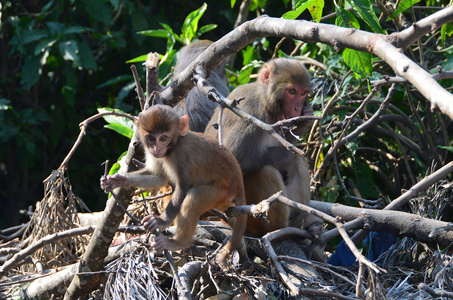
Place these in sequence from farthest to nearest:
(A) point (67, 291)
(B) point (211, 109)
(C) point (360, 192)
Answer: (B) point (211, 109)
(C) point (360, 192)
(A) point (67, 291)

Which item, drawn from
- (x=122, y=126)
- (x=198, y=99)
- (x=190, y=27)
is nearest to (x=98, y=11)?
(x=190, y=27)

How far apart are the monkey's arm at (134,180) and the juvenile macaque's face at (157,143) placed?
19 cm

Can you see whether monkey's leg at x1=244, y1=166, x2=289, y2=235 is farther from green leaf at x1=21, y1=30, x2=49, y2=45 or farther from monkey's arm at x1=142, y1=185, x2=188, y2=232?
green leaf at x1=21, y1=30, x2=49, y2=45

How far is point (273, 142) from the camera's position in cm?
488

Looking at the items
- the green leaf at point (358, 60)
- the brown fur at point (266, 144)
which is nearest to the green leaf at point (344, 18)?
the green leaf at point (358, 60)

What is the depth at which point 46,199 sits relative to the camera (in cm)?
439

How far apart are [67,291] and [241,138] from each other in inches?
70.5

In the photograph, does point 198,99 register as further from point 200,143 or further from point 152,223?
point 152,223

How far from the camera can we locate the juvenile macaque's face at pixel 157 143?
143 inches

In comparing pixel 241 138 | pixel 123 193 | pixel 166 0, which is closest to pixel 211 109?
pixel 241 138

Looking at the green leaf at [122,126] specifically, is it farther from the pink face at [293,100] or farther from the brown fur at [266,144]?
the pink face at [293,100]

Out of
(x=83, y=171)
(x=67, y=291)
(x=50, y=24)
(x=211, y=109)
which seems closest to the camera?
(x=67, y=291)

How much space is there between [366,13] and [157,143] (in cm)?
157

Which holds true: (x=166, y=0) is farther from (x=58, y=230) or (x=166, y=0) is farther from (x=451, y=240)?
(x=451, y=240)
